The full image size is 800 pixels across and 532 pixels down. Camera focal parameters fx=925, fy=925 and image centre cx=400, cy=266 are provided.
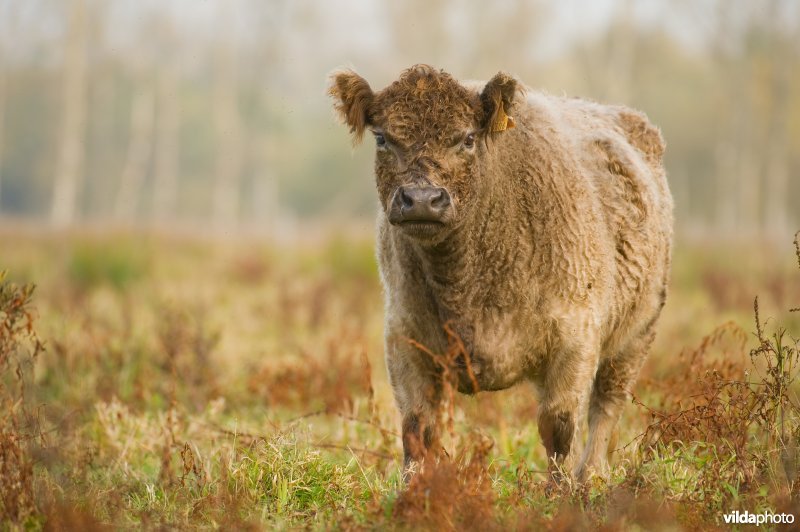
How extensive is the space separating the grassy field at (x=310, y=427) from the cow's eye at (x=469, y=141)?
1553 mm

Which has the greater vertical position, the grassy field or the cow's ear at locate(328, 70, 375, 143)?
the cow's ear at locate(328, 70, 375, 143)

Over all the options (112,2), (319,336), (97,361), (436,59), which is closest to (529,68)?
(436,59)

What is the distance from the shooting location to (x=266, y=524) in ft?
15.1

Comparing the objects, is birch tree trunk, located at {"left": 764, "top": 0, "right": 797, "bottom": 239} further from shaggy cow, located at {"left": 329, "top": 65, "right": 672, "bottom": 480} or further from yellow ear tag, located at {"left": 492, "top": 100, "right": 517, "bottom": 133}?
yellow ear tag, located at {"left": 492, "top": 100, "right": 517, "bottom": 133}

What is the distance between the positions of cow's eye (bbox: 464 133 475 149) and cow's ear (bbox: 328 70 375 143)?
0.62 meters

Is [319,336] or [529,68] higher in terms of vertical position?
[529,68]

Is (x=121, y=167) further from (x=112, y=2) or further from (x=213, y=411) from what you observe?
(x=213, y=411)

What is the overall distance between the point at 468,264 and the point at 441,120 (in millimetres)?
826

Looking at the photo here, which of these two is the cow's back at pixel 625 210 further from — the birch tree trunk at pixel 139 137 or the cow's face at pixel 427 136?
the birch tree trunk at pixel 139 137

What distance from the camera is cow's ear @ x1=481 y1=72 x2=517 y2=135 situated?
5.23 meters

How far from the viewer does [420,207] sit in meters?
4.75

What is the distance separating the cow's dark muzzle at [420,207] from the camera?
15.6 ft

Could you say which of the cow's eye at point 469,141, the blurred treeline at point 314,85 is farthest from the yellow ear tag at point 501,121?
the blurred treeline at point 314,85

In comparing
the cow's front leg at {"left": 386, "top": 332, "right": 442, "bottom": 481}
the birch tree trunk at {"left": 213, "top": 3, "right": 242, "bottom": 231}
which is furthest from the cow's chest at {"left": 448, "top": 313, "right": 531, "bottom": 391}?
the birch tree trunk at {"left": 213, "top": 3, "right": 242, "bottom": 231}
